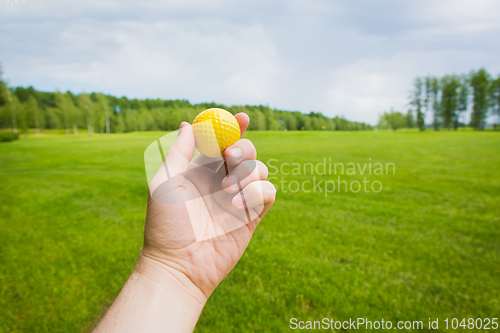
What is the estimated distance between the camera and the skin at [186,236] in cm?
130

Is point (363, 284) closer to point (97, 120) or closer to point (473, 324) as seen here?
point (473, 324)

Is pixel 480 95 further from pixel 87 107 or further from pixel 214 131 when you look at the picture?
pixel 87 107

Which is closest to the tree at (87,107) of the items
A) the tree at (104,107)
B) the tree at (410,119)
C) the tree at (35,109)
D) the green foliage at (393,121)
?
the tree at (35,109)

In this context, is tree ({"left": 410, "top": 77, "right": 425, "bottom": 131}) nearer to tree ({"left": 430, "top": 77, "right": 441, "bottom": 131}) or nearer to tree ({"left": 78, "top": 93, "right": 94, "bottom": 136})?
tree ({"left": 430, "top": 77, "right": 441, "bottom": 131})

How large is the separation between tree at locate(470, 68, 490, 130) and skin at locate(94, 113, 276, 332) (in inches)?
2385

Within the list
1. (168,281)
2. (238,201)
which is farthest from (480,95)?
(168,281)

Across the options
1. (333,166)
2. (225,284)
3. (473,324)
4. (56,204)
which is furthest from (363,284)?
(333,166)

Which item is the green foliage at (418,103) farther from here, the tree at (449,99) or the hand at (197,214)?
the hand at (197,214)

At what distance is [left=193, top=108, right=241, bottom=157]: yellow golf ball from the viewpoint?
1.58m

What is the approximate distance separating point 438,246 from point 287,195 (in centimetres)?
348

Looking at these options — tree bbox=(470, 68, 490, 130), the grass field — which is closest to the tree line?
tree bbox=(470, 68, 490, 130)

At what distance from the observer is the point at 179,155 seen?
148 cm

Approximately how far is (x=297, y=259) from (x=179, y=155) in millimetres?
2990

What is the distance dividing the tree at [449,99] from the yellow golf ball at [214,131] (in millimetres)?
62511
